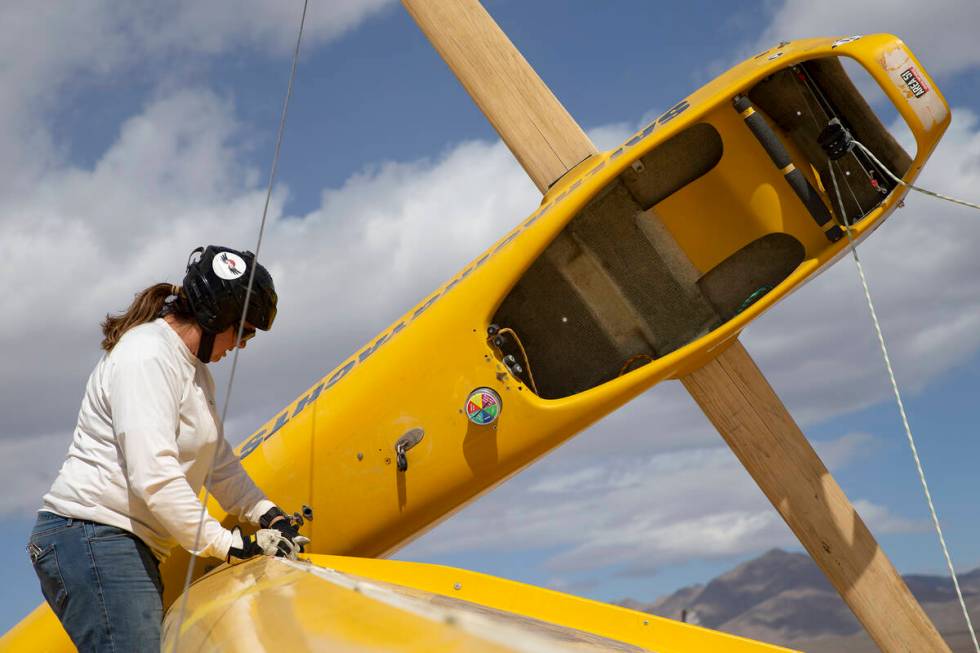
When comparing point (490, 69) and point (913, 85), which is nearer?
point (913, 85)

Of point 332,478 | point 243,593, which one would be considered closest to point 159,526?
point 243,593

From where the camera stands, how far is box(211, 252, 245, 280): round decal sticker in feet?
10.3

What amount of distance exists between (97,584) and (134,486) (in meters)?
0.33

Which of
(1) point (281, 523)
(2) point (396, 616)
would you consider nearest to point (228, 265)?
(1) point (281, 523)

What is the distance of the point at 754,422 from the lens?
5.78 metres

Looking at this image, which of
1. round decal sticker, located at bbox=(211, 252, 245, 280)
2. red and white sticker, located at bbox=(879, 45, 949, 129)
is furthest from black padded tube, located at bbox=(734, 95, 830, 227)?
round decal sticker, located at bbox=(211, 252, 245, 280)

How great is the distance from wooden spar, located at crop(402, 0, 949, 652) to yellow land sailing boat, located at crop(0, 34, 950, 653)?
39 centimetres

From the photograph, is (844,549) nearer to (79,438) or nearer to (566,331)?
(566,331)

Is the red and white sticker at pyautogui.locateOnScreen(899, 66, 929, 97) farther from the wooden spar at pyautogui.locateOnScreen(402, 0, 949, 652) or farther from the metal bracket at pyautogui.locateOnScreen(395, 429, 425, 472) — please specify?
the metal bracket at pyautogui.locateOnScreen(395, 429, 425, 472)

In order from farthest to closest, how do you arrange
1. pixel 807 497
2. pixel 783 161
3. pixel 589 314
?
pixel 807 497 < pixel 589 314 < pixel 783 161

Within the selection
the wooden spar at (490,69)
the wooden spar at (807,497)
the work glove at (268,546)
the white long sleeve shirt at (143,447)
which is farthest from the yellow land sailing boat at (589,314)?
the wooden spar at (490,69)

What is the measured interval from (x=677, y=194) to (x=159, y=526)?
3642mm

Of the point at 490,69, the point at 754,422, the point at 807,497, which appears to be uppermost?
the point at 490,69

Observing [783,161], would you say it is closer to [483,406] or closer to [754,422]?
[754,422]
